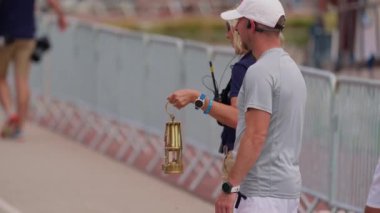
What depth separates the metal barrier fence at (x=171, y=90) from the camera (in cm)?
941

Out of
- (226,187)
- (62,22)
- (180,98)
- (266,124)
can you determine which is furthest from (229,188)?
(62,22)

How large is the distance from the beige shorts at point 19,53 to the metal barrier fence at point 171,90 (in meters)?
0.73

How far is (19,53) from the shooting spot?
14.7 meters

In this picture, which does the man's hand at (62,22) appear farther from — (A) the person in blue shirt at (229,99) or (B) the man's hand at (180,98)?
(B) the man's hand at (180,98)

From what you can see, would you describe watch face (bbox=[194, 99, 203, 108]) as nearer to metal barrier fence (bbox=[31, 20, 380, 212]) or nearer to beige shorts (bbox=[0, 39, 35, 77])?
metal barrier fence (bbox=[31, 20, 380, 212])

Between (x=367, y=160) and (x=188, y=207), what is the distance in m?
2.07

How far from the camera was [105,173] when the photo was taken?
12.8 metres

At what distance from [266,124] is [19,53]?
854 cm

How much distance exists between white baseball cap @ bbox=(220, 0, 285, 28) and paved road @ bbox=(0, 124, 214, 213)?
159 inches

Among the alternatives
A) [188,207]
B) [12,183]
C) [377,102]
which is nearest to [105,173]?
[12,183]

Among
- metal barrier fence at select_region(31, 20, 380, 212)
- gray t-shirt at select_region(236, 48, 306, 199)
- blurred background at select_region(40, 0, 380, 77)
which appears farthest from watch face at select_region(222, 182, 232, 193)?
blurred background at select_region(40, 0, 380, 77)

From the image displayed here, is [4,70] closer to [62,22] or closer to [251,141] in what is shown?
[62,22]

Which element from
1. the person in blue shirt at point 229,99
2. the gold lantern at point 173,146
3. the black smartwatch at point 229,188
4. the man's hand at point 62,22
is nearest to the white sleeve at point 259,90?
the black smartwatch at point 229,188

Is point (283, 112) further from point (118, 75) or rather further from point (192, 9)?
point (192, 9)
